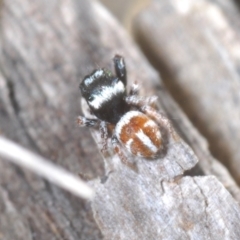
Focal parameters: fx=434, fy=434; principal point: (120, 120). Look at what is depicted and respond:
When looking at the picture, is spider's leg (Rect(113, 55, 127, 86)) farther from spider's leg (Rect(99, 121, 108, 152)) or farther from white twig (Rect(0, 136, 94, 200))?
white twig (Rect(0, 136, 94, 200))

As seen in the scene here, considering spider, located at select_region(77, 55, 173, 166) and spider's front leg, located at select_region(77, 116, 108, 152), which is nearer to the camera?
spider, located at select_region(77, 55, 173, 166)

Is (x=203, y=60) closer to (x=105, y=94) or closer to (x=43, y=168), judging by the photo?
(x=105, y=94)

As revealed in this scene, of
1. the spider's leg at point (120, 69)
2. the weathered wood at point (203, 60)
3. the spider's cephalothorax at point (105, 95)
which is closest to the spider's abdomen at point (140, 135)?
the spider's cephalothorax at point (105, 95)

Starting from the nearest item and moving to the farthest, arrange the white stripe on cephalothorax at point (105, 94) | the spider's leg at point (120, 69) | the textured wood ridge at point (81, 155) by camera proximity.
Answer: the textured wood ridge at point (81, 155)
the white stripe on cephalothorax at point (105, 94)
the spider's leg at point (120, 69)

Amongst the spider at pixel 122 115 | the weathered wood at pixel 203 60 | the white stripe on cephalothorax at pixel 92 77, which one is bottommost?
the weathered wood at pixel 203 60

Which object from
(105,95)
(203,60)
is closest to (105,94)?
(105,95)

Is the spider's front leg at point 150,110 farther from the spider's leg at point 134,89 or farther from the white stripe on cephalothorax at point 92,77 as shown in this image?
the white stripe on cephalothorax at point 92,77

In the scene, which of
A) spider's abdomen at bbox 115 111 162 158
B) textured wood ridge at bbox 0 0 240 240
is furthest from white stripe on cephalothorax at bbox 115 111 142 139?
textured wood ridge at bbox 0 0 240 240

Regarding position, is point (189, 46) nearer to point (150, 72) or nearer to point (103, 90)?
point (150, 72)
